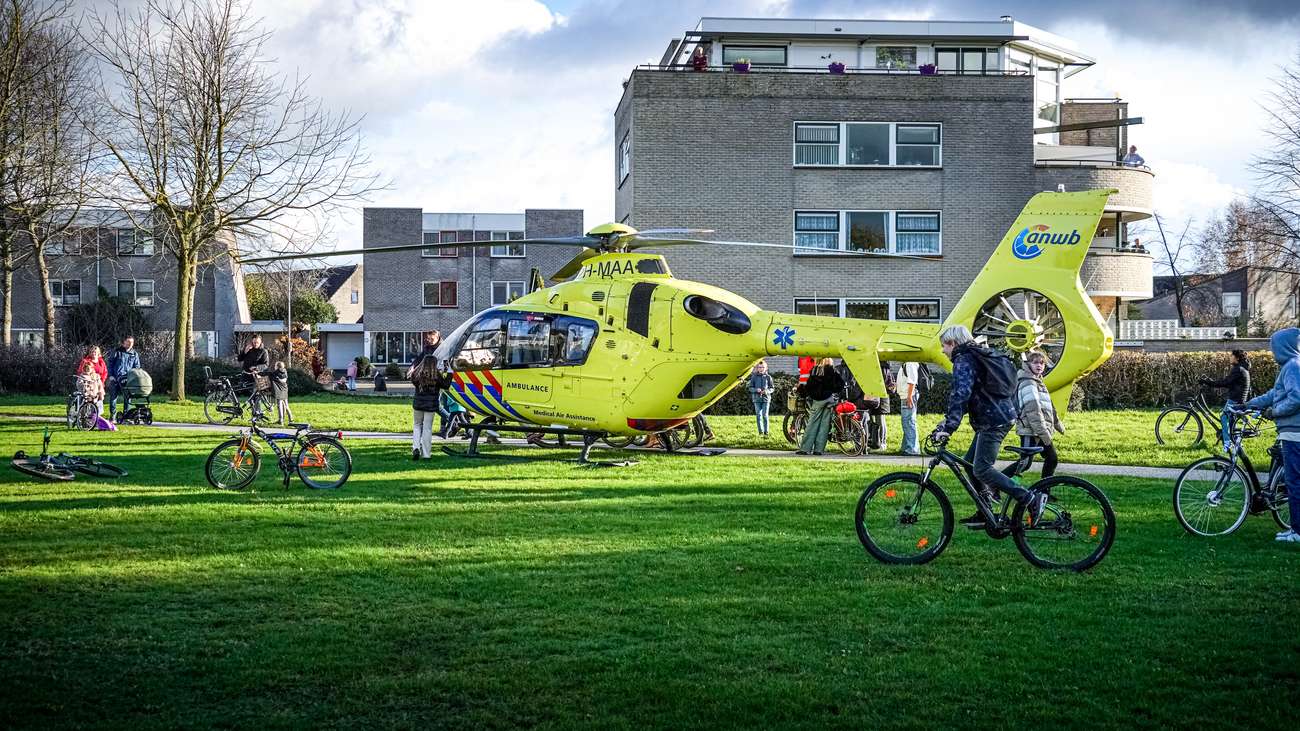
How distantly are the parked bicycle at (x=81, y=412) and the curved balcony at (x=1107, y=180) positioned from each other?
26.2 m

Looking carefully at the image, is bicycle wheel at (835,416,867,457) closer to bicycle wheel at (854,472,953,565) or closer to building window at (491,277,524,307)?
bicycle wheel at (854,472,953,565)

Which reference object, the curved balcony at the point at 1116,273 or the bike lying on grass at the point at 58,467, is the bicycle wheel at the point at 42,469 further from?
the curved balcony at the point at 1116,273

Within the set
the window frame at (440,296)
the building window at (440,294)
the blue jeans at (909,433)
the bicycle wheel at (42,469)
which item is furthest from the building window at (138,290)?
the blue jeans at (909,433)

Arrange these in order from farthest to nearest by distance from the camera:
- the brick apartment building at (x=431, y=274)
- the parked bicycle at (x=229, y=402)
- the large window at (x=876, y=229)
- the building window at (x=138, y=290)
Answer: the brick apartment building at (x=431, y=274) → the building window at (x=138, y=290) → the large window at (x=876, y=229) → the parked bicycle at (x=229, y=402)

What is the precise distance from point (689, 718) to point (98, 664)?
362cm

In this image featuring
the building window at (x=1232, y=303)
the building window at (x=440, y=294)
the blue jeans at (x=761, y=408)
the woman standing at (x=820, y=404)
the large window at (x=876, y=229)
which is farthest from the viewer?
the building window at (x=1232, y=303)

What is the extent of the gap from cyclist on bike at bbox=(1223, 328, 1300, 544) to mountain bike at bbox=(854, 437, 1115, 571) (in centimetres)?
238

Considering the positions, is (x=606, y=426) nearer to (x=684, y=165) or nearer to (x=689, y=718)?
(x=689, y=718)

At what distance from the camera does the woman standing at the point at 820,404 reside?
1967 cm

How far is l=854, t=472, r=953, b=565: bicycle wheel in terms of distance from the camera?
9.44 metres

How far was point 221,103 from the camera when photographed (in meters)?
32.2

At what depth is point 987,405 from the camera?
945 centimetres

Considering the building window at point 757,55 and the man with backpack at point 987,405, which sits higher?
the building window at point 757,55

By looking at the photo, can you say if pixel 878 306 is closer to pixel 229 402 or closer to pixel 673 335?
pixel 673 335
